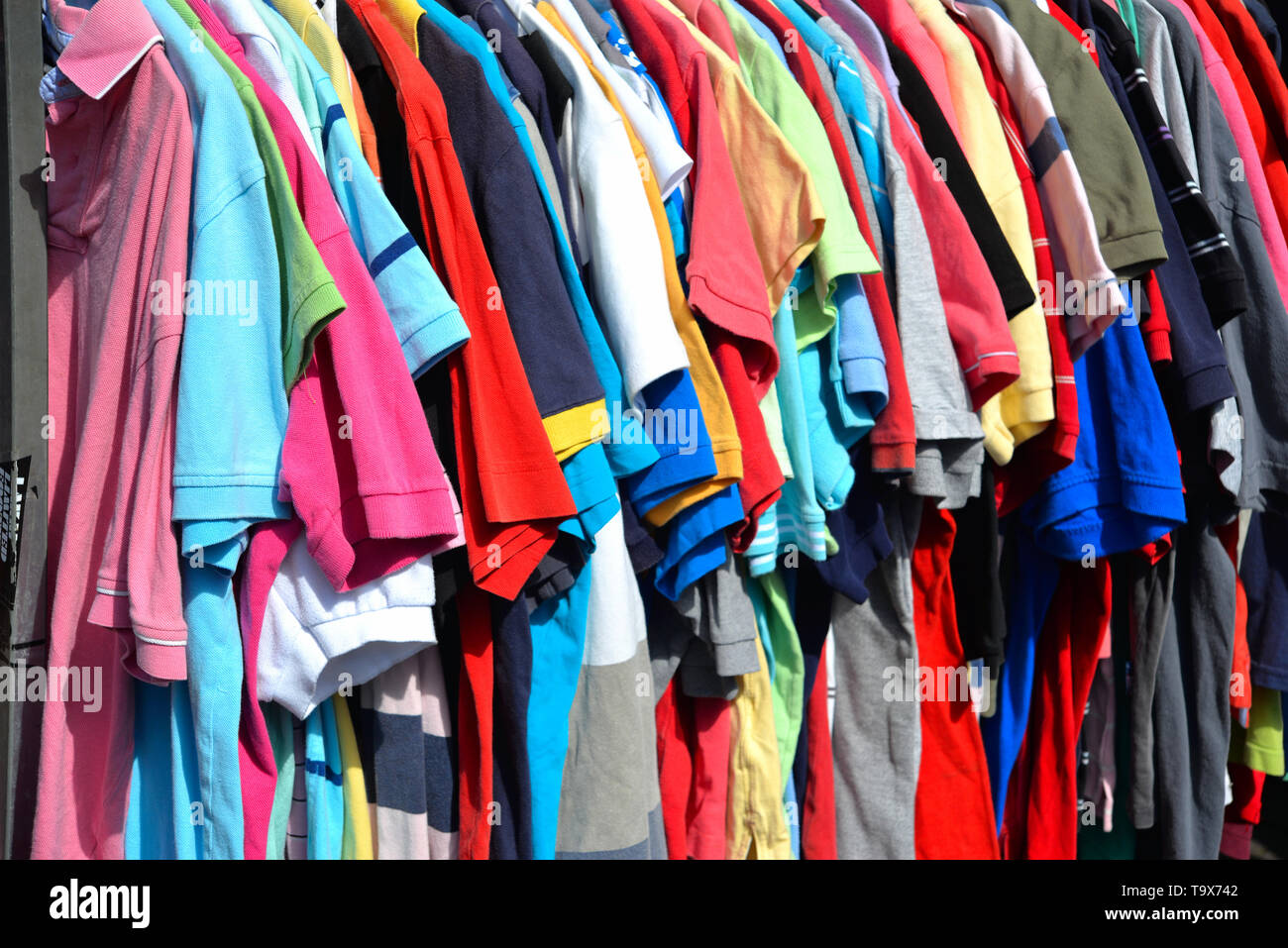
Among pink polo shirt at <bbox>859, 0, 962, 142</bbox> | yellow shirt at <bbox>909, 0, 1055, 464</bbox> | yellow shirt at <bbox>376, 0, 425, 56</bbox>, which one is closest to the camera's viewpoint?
yellow shirt at <bbox>376, 0, 425, 56</bbox>

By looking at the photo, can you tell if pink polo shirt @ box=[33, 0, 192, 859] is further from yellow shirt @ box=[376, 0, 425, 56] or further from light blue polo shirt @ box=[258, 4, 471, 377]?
yellow shirt @ box=[376, 0, 425, 56]

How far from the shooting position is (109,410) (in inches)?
46.4

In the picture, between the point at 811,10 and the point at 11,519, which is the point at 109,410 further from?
the point at 811,10

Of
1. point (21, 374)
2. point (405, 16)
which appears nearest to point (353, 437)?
point (21, 374)

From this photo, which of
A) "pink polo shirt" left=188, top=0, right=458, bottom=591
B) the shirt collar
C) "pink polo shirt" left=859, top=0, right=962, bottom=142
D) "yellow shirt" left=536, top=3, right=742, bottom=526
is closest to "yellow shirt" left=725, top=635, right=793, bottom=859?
"yellow shirt" left=536, top=3, right=742, bottom=526

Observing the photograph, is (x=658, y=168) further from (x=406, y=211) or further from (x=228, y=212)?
(x=228, y=212)

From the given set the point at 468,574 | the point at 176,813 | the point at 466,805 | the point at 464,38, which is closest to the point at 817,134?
the point at 464,38

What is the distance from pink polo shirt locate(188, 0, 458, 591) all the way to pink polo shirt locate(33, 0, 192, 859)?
0.44 feet

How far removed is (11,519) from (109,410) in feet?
0.57

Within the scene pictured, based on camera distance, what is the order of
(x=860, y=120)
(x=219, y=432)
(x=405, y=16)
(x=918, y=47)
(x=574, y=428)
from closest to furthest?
(x=219, y=432) < (x=574, y=428) < (x=405, y=16) < (x=860, y=120) < (x=918, y=47)

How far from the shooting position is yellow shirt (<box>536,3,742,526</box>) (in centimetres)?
138

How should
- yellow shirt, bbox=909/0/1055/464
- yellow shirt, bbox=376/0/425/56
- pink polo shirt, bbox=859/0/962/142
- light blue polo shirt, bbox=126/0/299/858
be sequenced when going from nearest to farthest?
light blue polo shirt, bbox=126/0/299/858
yellow shirt, bbox=376/0/425/56
yellow shirt, bbox=909/0/1055/464
pink polo shirt, bbox=859/0/962/142

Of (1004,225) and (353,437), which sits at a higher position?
(1004,225)

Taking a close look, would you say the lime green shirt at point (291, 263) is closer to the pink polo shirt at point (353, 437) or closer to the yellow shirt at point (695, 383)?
the pink polo shirt at point (353, 437)
